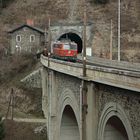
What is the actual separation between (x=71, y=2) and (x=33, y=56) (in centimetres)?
1882

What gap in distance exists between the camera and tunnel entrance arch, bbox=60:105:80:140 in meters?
34.0

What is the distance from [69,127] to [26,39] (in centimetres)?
3687

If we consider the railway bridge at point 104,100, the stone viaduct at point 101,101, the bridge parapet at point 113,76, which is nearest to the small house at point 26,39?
the stone viaduct at point 101,101

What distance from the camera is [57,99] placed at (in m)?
35.9

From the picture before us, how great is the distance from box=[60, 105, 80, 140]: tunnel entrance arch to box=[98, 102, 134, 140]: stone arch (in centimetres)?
1010

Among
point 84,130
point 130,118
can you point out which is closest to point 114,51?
point 84,130

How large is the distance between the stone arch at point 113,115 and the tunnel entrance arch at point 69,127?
1010 centimetres

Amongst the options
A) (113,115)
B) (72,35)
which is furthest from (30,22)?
(113,115)

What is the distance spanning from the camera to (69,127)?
1391 inches

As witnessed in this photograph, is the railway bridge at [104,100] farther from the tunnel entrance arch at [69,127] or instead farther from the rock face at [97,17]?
the rock face at [97,17]

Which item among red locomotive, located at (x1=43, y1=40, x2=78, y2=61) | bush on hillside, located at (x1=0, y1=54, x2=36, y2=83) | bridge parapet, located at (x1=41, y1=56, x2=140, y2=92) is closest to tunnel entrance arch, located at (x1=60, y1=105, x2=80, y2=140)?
bridge parapet, located at (x1=41, y1=56, x2=140, y2=92)

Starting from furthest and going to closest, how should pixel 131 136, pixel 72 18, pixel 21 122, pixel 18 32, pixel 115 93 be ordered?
pixel 72 18 → pixel 18 32 → pixel 21 122 → pixel 115 93 → pixel 131 136

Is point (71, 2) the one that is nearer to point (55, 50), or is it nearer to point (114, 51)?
point (114, 51)

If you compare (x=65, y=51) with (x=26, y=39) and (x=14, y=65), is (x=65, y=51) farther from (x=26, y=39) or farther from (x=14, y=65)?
(x=26, y=39)
